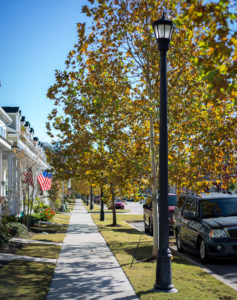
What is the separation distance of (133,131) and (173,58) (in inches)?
105

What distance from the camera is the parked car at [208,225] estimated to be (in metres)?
10.4

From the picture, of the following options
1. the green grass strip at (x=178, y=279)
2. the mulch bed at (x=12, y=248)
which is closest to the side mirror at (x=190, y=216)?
the green grass strip at (x=178, y=279)

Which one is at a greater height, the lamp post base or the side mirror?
the side mirror

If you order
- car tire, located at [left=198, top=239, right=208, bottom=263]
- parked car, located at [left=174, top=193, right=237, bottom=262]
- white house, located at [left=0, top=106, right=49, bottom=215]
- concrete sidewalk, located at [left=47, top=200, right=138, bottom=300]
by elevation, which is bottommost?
concrete sidewalk, located at [left=47, top=200, right=138, bottom=300]

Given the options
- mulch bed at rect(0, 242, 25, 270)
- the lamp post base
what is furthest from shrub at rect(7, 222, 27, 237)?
the lamp post base

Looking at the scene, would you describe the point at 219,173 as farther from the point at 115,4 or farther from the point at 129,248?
the point at 115,4

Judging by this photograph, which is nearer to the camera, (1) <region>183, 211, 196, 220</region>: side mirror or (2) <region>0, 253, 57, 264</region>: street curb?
(2) <region>0, 253, 57, 264</region>: street curb

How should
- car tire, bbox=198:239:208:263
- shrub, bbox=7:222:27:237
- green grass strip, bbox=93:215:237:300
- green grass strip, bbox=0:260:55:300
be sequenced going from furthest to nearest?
shrub, bbox=7:222:27:237
car tire, bbox=198:239:208:263
green grass strip, bbox=0:260:55:300
green grass strip, bbox=93:215:237:300

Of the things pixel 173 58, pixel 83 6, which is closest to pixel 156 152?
pixel 173 58

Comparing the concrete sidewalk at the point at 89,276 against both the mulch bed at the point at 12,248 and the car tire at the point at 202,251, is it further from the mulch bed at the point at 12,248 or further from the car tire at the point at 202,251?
the car tire at the point at 202,251

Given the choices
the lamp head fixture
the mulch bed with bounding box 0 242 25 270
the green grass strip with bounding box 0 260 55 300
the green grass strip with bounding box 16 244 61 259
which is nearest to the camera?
the green grass strip with bounding box 0 260 55 300

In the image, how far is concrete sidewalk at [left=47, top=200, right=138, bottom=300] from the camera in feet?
24.3

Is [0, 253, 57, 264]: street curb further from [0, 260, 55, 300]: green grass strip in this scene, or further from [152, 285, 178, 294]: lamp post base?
[152, 285, 178, 294]: lamp post base

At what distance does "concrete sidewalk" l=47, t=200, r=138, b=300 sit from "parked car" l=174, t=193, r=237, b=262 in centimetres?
236
